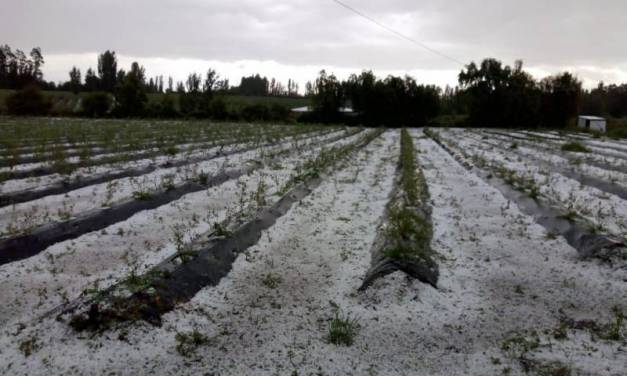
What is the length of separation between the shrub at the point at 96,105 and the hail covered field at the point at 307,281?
38777 mm

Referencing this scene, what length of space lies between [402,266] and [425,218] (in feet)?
6.13

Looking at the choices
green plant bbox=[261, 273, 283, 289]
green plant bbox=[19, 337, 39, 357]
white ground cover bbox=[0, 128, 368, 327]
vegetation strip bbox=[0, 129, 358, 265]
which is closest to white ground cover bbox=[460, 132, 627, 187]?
white ground cover bbox=[0, 128, 368, 327]

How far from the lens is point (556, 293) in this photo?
3.64 m

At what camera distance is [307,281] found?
3.98 metres

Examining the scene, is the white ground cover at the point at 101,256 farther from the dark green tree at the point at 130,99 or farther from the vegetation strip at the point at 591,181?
the dark green tree at the point at 130,99

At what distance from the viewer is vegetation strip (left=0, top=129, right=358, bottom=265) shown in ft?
13.5

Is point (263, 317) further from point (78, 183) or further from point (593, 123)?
point (593, 123)

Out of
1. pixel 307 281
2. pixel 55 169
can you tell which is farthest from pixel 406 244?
pixel 55 169

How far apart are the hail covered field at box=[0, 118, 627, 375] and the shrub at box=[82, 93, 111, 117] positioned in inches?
1527

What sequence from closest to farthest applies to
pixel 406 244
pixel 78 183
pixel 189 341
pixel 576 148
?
pixel 189 341, pixel 406 244, pixel 78 183, pixel 576 148

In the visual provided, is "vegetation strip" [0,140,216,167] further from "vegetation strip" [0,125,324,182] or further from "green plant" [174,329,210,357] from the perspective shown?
"green plant" [174,329,210,357]

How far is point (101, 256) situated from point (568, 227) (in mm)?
4909

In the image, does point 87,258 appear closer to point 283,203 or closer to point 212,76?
point 283,203

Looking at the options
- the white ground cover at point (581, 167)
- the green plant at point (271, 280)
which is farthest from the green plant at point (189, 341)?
the white ground cover at point (581, 167)
